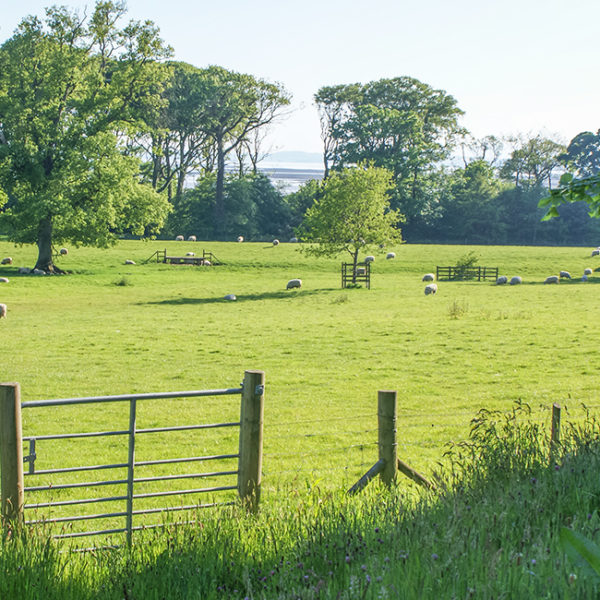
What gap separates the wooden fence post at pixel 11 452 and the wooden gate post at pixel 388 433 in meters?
3.37

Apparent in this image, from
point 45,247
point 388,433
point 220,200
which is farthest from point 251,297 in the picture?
point 220,200

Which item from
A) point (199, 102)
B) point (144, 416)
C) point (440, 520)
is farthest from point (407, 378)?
point (199, 102)

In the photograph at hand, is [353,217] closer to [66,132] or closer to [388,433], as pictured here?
[66,132]

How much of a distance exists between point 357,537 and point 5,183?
45661 millimetres

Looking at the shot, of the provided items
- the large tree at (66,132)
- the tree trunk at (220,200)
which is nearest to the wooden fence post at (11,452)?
the large tree at (66,132)

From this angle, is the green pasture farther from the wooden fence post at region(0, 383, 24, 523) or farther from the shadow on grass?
the wooden fence post at region(0, 383, 24, 523)

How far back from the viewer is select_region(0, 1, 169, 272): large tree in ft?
146

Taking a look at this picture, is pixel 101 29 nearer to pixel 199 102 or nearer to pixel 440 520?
pixel 199 102

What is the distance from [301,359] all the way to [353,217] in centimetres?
2690

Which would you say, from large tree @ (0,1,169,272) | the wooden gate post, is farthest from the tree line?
the wooden gate post

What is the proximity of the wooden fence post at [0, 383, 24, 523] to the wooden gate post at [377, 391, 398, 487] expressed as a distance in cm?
337

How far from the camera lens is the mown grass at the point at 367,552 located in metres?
3.45

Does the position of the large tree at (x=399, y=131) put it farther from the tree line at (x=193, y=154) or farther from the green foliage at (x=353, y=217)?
the green foliage at (x=353, y=217)

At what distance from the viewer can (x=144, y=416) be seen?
14258 mm
